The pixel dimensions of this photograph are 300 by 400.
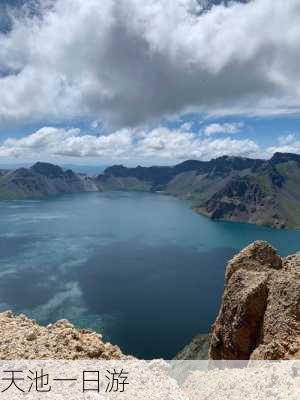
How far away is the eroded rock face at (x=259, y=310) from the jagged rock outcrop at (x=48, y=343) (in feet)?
39.1

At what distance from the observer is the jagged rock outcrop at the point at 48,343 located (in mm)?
22922

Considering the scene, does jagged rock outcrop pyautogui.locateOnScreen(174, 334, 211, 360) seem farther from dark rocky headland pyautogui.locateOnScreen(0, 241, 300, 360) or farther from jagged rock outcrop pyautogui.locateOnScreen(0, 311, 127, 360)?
jagged rock outcrop pyautogui.locateOnScreen(0, 311, 127, 360)

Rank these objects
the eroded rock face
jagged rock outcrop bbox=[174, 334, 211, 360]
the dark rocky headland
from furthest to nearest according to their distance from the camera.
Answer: jagged rock outcrop bbox=[174, 334, 211, 360], the eroded rock face, the dark rocky headland

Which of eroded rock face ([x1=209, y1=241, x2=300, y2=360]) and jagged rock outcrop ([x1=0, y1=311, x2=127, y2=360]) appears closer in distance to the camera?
jagged rock outcrop ([x1=0, y1=311, x2=127, y2=360])

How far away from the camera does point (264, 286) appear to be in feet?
111

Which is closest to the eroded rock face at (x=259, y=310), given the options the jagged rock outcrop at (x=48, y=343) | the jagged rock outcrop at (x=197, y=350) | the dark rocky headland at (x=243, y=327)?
the dark rocky headland at (x=243, y=327)

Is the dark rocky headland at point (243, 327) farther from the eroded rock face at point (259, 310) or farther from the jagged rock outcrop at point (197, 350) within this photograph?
the jagged rock outcrop at point (197, 350)

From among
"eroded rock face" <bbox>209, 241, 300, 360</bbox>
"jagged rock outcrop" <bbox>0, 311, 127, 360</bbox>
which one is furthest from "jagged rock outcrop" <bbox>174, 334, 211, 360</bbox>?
"jagged rock outcrop" <bbox>0, 311, 127, 360</bbox>

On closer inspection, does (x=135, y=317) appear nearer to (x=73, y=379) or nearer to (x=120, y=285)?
(x=120, y=285)

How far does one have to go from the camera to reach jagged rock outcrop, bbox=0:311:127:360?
22922 mm

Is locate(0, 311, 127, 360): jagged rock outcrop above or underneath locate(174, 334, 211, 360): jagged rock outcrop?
above

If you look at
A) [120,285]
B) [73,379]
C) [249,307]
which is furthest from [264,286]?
[120,285]

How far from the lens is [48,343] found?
24.3 meters

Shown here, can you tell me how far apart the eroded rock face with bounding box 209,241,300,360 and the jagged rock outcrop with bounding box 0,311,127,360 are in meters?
11.9
